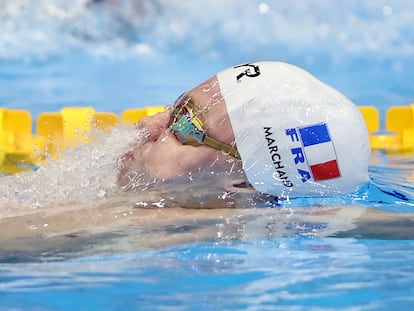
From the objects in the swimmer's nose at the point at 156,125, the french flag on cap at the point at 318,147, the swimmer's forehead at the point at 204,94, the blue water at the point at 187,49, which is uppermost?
the blue water at the point at 187,49

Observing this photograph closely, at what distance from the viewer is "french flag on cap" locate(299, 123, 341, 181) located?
1.98 m

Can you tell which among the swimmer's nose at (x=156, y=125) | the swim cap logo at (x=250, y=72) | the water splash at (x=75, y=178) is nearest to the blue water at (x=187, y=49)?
the swim cap logo at (x=250, y=72)

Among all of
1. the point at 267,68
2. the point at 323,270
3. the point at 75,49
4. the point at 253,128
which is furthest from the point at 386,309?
the point at 75,49

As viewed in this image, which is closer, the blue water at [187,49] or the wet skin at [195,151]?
the wet skin at [195,151]

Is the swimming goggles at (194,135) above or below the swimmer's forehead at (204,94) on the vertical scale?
below

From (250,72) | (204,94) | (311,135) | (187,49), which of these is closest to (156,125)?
(204,94)

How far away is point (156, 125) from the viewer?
2.15 meters

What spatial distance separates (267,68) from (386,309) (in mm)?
977

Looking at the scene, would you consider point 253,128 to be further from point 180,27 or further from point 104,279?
point 180,27

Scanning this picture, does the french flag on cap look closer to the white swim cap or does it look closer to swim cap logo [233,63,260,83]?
the white swim cap

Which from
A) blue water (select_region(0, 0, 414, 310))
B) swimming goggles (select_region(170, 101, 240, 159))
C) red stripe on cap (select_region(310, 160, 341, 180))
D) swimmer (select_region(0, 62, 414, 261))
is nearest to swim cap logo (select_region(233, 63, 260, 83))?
swimmer (select_region(0, 62, 414, 261))

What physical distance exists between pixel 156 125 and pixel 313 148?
464 mm

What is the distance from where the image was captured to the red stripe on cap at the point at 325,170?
1999mm

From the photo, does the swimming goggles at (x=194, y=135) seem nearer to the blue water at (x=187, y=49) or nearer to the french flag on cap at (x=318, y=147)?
the french flag on cap at (x=318, y=147)
